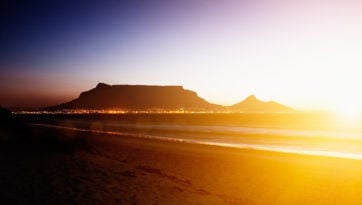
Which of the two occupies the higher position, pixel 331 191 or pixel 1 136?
pixel 1 136

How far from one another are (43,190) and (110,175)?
3.20 meters

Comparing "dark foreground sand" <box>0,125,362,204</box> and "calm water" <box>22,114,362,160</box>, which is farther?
"calm water" <box>22,114,362,160</box>

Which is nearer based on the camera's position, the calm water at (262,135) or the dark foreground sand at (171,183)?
the dark foreground sand at (171,183)

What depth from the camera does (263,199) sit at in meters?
11.4

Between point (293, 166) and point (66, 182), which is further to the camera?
point (293, 166)

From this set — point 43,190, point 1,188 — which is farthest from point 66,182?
point 1,188

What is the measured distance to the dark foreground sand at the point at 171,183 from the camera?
30.7ft

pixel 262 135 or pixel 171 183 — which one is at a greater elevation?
pixel 171 183

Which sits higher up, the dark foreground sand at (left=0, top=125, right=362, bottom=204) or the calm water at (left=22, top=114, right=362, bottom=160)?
the dark foreground sand at (left=0, top=125, right=362, bottom=204)

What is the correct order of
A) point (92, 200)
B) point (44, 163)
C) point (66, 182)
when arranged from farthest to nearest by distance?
point (44, 163) → point (66, 182) → point (92, 200)

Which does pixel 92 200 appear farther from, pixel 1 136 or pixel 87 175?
pixel 1 136

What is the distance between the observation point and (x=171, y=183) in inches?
480

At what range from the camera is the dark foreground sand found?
9.34 m

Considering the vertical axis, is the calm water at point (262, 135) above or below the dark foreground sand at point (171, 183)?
below
